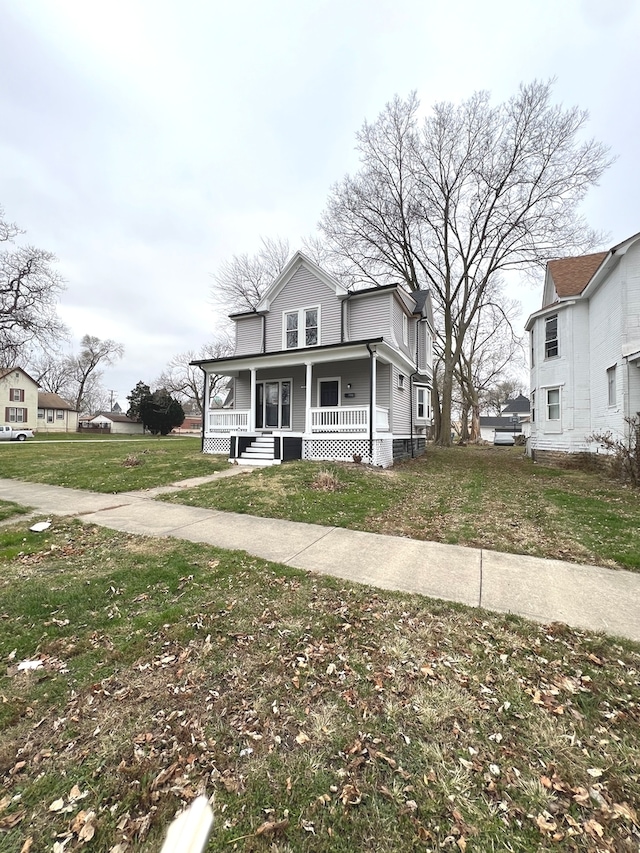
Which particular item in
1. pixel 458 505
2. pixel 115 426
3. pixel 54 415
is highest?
pixel 54 415

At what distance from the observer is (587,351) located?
14031mm

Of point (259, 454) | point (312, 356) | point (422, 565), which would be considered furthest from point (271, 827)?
point (312, 356)

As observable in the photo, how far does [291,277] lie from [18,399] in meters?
41.8

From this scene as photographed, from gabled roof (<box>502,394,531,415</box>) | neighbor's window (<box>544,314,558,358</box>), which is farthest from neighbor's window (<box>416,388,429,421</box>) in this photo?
gabled roof (<box>502,394,531,415</box>)

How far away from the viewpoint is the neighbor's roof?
14.4 meters

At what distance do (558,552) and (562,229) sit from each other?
71.4 ft

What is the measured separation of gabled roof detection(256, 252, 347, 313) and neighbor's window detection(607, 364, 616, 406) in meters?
9.73

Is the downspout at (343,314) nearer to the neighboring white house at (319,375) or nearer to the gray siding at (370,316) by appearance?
the neighboring white house at (319,375)

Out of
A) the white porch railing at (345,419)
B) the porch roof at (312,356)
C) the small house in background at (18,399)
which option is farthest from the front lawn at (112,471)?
the small house in background at (18,399)

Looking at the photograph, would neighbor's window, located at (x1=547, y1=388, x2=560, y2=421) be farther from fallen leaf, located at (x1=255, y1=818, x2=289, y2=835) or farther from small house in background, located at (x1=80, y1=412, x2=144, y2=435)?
small house in background, located at (x1=80, y1=412, x2=144, y2=435)

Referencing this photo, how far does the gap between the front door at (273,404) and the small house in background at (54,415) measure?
4262 cm

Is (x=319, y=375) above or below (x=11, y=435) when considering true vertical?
above

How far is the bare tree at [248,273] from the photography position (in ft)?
88.8

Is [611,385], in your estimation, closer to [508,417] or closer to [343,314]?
[343,314]
